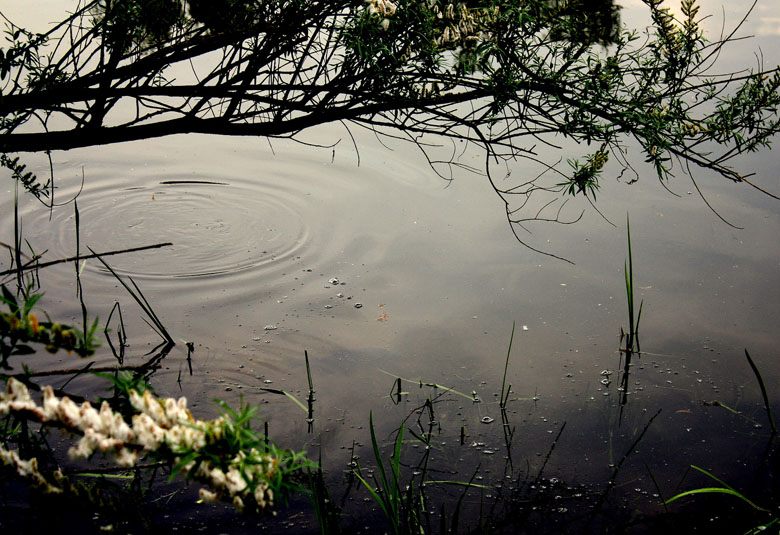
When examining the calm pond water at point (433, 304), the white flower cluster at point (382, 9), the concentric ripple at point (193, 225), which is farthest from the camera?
the concentric ripple at point (193, 225)

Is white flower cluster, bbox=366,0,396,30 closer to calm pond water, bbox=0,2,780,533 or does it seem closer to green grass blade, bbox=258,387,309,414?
green grass blade, bbox=258,387,309,414

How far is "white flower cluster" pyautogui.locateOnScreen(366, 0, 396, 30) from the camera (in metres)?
2.70

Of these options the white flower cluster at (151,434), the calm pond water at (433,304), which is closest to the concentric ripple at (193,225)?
the calm pond water at (433,304)

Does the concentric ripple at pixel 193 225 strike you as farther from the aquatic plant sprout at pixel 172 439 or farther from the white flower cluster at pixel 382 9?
the aquatic plant sprout at pixel 172 439

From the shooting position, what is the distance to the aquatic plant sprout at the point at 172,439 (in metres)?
1.58

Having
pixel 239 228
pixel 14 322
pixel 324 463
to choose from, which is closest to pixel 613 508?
pixel 324 463

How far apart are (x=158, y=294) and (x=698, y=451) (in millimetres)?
3265

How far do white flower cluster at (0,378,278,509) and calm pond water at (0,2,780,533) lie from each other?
1723 millimetres

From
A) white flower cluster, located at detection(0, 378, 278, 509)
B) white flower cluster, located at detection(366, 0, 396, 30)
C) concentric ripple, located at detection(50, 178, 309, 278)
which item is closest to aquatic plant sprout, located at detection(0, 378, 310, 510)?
white flower cluster, located at detection(0, 378, 278, 509)

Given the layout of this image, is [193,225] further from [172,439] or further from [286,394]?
[172,439]

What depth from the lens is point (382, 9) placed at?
2.70 m

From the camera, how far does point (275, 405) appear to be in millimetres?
3988

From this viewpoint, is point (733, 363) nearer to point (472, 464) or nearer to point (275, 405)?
point (472, 464)

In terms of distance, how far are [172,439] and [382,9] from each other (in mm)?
1703
